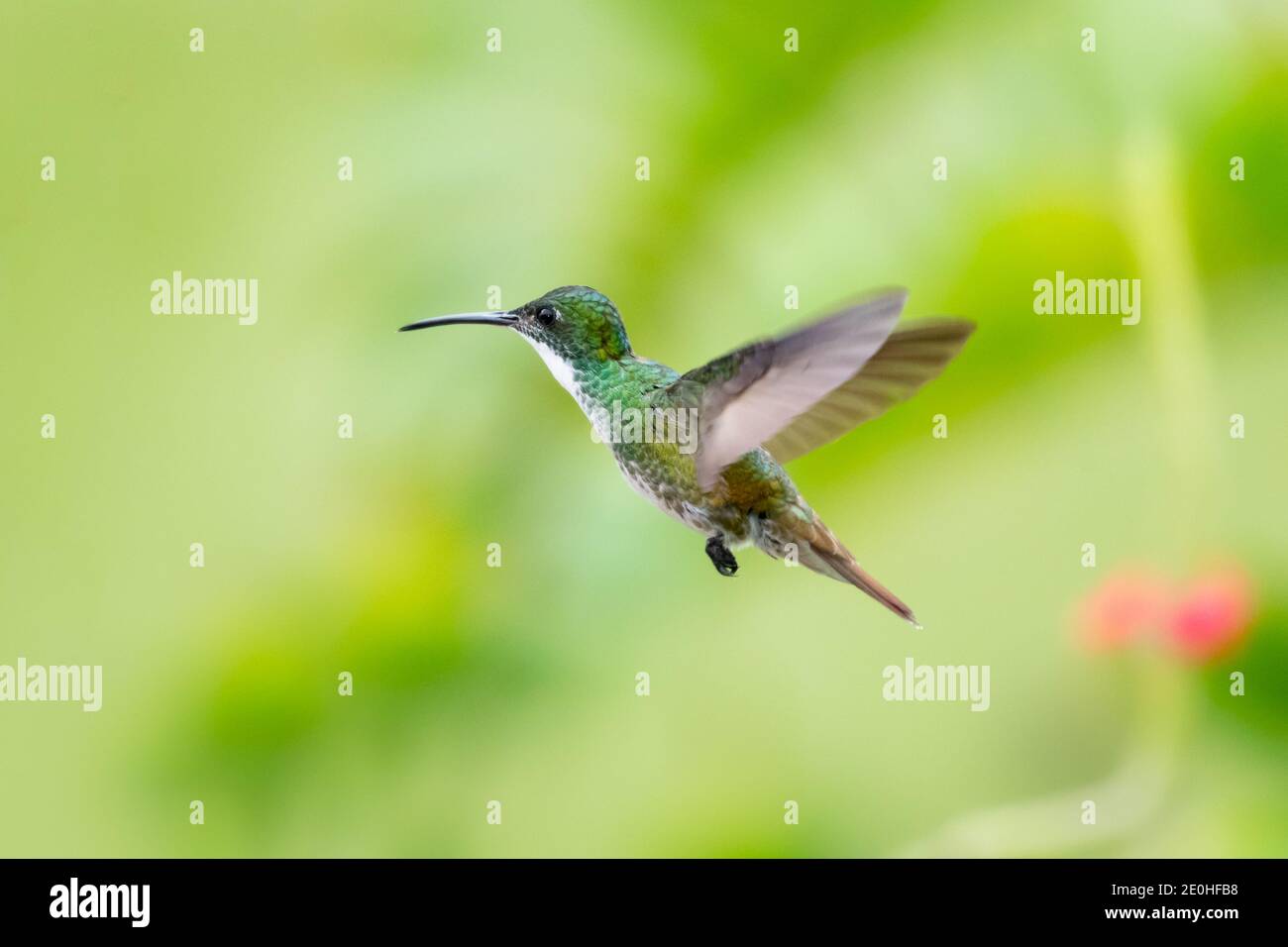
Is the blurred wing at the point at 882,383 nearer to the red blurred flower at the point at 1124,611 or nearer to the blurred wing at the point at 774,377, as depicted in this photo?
the blurred wing at the point at 774,377

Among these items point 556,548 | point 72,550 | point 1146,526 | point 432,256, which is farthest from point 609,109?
point 72,550

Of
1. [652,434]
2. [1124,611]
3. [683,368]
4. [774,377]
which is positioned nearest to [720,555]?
[652,434]

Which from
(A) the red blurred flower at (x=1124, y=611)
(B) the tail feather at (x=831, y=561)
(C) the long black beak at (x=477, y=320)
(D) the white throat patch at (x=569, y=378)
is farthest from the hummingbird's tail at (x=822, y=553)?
(A) the red blurred flower at (x=1124, y=611)

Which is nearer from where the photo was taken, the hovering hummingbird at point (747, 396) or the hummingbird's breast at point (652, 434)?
the hovering hummingbird at point (747, 396)

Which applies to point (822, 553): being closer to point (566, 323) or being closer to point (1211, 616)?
point (566, 323)

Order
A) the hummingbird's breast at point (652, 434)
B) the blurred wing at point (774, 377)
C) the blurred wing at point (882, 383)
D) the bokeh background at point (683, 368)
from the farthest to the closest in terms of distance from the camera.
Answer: the bokeh background at point (683, 368), the hummingbird's breast at point (652, 434), the blurred wing at point (882, 383), the blurred wing at point (774, 377)

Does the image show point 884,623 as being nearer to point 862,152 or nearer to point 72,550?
point 862,152

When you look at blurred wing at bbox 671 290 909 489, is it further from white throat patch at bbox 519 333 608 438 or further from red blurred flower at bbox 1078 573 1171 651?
red blurred flower at bbox 1078 573 1171 651
